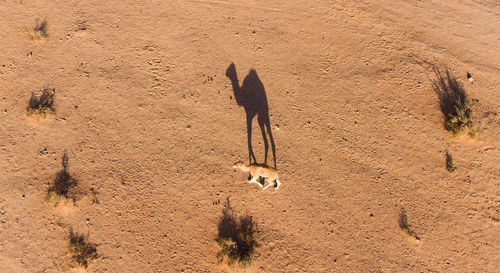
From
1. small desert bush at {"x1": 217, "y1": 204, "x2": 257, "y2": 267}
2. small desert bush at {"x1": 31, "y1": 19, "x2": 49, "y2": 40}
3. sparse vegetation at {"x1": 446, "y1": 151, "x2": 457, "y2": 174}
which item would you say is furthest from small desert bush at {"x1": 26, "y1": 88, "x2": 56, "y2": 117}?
sparse vegetation at {"x1": 446, "y1": 151, "x2": 457, "y2": 174}

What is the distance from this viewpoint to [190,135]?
8430mm

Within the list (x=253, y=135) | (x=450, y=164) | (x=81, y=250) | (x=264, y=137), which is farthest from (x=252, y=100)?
(x=81, y=250)

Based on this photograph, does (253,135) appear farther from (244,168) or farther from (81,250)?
(81,250)

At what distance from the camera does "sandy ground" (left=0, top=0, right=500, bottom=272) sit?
7875 millimetres

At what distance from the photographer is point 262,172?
7.61 m

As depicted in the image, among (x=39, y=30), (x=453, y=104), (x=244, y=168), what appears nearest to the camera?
(x=244, y=168)

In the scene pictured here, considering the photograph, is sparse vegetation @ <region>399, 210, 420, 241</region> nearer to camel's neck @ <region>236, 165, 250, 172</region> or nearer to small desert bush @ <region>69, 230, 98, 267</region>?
camel's neck @ <region>236, 165, 250, 172</region>

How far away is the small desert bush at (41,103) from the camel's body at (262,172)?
6594 millimetres

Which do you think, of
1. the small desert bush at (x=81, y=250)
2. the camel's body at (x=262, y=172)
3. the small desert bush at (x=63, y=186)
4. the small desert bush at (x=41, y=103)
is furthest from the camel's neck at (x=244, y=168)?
the small desert bush at (x=41, y=103)

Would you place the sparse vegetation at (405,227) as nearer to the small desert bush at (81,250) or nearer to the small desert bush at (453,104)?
the small desert bush at (453,104)

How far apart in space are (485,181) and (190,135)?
982cm

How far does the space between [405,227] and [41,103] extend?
12.6 meters

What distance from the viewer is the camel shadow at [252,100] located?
27.8 feet

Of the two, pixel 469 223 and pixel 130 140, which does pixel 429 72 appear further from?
pixel 130 140
